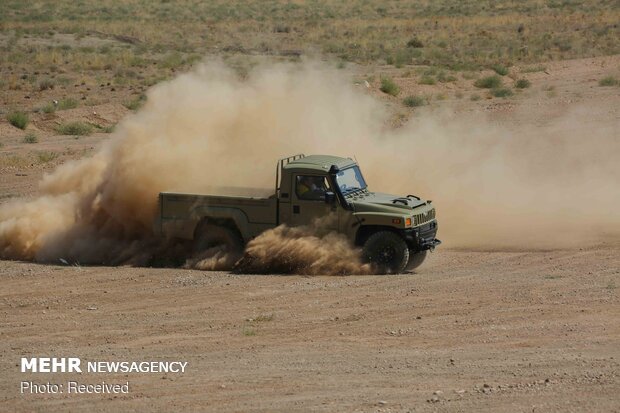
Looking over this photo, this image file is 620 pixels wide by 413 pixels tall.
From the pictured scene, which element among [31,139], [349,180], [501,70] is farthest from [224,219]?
[501,70]

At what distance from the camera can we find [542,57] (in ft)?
180

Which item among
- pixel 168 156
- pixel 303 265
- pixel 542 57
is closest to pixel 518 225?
pixel 303 265

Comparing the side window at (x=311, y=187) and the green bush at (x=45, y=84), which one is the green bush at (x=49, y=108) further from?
the side window at (x=311, y=187)

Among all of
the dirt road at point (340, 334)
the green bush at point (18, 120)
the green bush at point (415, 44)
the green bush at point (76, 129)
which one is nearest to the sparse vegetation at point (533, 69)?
the green bush at point (415, 44)

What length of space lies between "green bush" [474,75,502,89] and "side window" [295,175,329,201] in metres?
28.0

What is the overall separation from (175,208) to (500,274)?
5505mm

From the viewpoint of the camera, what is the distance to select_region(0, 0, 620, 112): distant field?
159 feet

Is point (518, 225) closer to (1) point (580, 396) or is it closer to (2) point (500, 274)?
(2) point (500, 274)

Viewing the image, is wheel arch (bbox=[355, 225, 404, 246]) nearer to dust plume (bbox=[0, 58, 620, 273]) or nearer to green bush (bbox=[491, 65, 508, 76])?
dust plume (bbox=[0, 58, 620, 273])

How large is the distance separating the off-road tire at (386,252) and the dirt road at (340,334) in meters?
0.30

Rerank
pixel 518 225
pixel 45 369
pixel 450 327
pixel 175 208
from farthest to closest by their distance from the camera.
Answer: pixel 518 225 < pixel 175 208 < pixel 450 327 < pixel 45 369

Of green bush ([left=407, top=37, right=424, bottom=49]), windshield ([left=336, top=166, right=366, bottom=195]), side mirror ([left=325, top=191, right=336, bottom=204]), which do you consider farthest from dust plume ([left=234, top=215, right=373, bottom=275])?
green bush ([left=407, top=37, right=424, bottom=49])

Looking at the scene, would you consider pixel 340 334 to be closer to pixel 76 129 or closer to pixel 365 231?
pixel 365 231

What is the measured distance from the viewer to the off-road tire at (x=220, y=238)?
18156 mm
